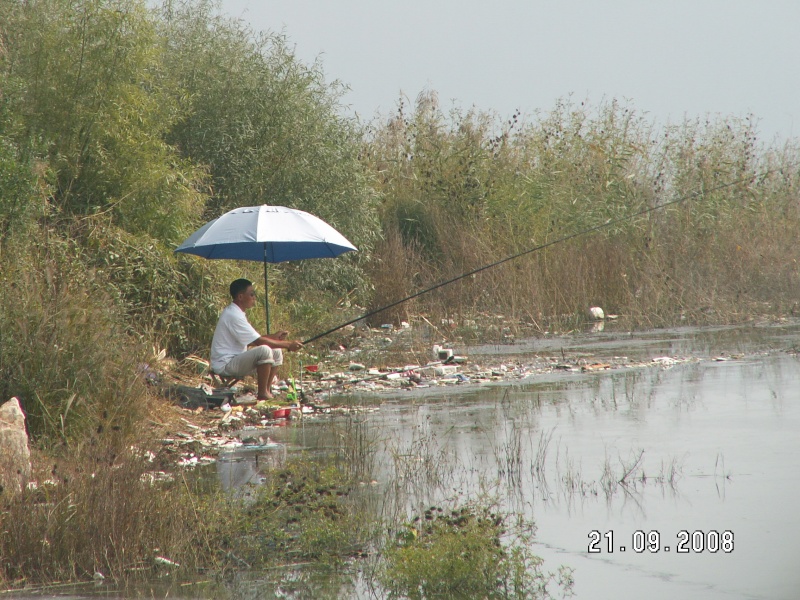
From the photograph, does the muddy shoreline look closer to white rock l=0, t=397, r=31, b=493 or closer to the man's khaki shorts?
the man's khaki shorts

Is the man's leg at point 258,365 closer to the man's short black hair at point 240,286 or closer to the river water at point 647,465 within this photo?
the man's short black hair at point 240,286

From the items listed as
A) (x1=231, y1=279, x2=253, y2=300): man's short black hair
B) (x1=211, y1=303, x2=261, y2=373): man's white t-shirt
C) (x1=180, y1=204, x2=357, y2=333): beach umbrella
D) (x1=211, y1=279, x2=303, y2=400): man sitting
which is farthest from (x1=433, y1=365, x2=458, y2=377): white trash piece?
(x1=231, y1=279, x2=253, y2=300): man's short black hair

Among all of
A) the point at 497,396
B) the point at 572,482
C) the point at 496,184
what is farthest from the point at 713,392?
the point at 496,184

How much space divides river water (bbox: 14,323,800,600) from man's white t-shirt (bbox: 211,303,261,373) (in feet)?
5.38

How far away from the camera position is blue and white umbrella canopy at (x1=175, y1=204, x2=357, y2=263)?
12.6 metres

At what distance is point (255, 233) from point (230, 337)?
123 centimetres

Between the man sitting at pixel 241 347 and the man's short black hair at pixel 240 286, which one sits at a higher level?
the man's short black hair at pixel 240 286

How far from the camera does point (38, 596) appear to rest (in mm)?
5723

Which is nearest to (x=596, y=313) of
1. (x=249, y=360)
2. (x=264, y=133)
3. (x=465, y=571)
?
(x=264, y=133)

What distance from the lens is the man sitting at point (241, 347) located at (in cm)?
1238

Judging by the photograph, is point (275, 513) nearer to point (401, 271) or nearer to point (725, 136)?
point (401, 271)

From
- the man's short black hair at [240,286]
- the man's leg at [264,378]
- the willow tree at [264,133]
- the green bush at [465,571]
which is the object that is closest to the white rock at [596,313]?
the willow tree at [264,133]

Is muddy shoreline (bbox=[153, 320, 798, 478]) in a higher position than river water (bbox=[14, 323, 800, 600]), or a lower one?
higher

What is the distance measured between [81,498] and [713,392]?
8.26m
